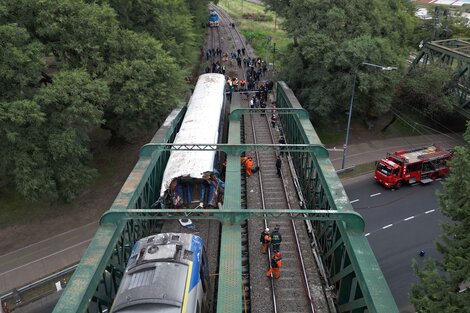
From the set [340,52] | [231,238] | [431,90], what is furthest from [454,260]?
[431,90]

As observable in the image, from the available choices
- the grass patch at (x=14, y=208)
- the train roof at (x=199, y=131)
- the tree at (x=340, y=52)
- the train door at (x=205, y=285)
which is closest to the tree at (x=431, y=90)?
the tree at (x=340, y=52)

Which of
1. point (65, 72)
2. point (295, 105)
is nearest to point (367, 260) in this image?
point (295, 105)

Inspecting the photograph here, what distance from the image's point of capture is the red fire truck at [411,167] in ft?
98.2

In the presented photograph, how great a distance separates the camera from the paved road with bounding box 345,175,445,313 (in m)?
21.6

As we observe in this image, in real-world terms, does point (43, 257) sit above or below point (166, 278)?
below

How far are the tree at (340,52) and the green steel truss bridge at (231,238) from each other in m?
15.4

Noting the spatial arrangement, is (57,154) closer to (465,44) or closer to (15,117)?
(15,117)

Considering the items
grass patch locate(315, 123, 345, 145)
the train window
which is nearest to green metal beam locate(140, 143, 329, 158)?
the train window

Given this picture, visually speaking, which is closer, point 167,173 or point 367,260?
point 367,260

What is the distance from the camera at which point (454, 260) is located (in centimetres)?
1245

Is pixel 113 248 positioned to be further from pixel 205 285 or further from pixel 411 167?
pixel 411 167

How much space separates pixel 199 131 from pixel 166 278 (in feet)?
38.1

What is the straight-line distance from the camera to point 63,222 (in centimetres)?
2652

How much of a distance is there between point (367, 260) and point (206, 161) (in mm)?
9103
